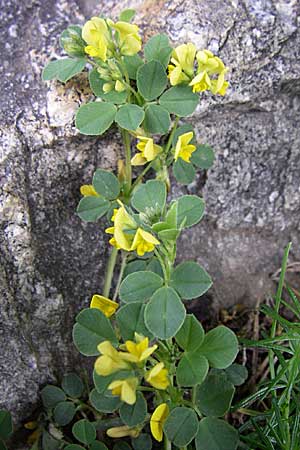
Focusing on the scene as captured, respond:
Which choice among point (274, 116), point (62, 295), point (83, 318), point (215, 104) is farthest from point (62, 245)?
point (274, 116)

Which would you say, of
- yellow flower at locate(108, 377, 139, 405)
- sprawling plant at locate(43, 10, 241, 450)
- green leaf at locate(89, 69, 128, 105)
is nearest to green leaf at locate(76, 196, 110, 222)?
sprawling plant at locate(43, 10, 241, 450)

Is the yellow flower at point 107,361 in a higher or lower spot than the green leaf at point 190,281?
lower

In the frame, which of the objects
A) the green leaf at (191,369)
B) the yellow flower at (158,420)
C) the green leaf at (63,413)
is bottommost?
the green leaf at (63,413)

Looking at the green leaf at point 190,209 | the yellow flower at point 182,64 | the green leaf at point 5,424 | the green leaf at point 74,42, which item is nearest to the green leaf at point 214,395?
the green leaf at point 190,209

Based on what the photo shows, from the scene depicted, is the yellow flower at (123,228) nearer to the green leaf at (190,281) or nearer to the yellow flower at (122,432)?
the green leaf at (190,281)

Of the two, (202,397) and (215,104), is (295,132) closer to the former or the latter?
(215,104)

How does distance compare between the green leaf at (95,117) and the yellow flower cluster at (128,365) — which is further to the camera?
the green leaf at (95,117)
